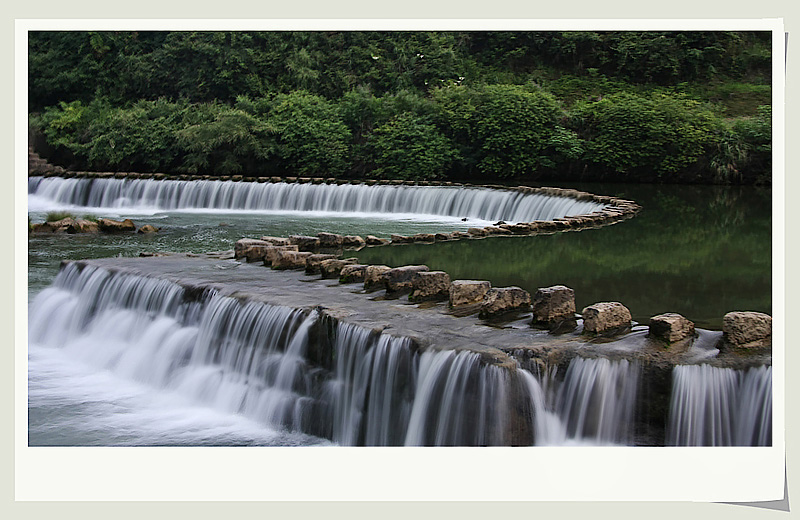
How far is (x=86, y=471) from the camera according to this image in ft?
17.0

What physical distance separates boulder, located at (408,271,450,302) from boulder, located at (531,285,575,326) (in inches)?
42.8

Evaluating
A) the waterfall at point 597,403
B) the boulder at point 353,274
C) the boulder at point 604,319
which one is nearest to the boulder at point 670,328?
the boulder at point 604,319

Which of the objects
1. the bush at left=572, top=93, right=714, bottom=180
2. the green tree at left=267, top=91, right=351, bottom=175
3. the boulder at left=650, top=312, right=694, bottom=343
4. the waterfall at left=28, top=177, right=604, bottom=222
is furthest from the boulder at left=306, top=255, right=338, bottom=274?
the green tree at left=267, top=91, right=351, bottom=175

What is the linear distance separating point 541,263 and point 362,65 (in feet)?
63.8

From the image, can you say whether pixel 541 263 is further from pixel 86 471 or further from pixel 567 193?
pixel 567 193

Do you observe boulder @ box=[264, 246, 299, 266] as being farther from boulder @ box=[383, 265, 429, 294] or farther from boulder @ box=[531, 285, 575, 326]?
boulder @ box=[531, 285, 575, 326]

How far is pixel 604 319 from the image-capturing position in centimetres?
659

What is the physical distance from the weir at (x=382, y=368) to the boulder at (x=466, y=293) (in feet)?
0.65

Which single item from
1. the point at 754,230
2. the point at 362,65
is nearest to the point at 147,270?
the point at 754,230

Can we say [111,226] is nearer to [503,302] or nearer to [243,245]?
[243,245]

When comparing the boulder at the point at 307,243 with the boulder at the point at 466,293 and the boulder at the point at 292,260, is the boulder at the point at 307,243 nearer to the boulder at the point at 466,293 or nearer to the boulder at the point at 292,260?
Result: the boulder at the point at 292,260

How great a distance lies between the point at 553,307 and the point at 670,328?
0.88 m

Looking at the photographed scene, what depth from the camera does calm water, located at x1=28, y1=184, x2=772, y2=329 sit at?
831 cm

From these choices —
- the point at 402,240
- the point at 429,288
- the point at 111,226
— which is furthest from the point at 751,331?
the point at 111,226
